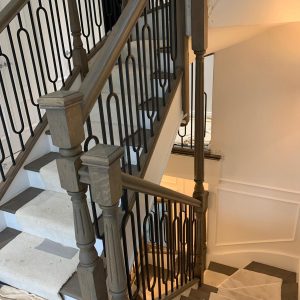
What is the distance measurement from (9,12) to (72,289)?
5.30 ft

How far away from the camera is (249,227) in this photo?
4.67m

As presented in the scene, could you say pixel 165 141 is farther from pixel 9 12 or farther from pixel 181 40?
pixel 9 12

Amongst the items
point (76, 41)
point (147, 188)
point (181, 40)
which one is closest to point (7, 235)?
point (147, 188)

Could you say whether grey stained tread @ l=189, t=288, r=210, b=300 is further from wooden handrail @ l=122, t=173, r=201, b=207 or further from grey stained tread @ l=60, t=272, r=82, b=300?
grey stained tread @ l=60, t=272, r=82, b=300

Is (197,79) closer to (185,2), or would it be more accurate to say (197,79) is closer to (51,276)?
A: (185,2)

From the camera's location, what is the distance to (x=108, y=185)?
39.2 inches

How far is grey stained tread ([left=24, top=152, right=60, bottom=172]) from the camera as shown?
2.22 meters

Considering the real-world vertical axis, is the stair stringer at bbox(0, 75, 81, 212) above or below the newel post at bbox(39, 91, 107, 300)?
below

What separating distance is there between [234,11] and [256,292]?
3274 millimetres

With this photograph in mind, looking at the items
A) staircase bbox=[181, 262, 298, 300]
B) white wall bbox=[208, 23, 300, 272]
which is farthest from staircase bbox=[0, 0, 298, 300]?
white wall bbox=[208, 23, 300, 272]

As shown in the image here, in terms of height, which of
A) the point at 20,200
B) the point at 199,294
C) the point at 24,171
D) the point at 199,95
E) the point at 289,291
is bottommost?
the point at 289,291

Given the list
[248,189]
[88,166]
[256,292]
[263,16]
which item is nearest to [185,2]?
[263,16]

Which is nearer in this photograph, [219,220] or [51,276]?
[51,276]

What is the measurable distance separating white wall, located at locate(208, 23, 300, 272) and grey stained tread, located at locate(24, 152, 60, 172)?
257cm
